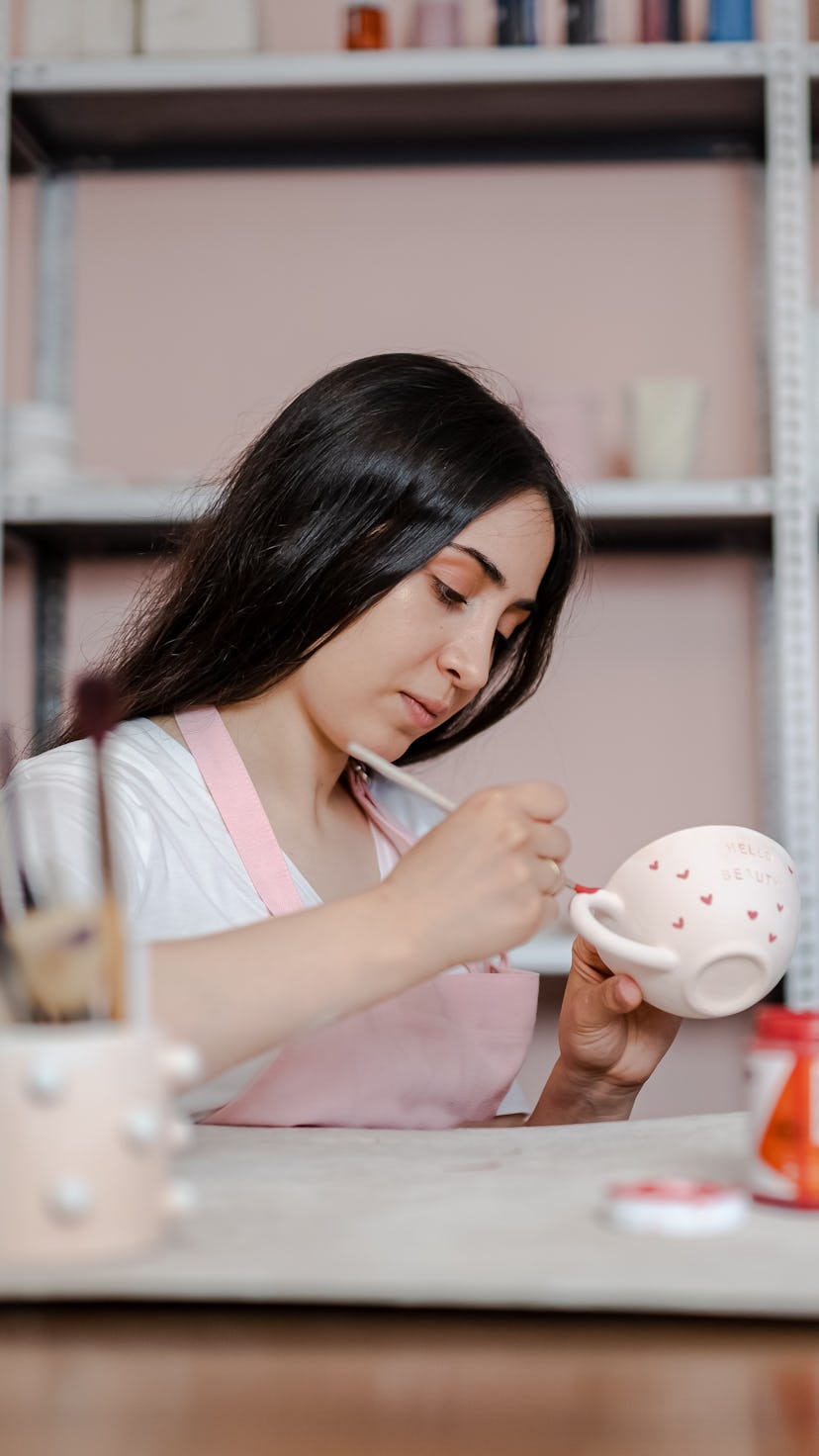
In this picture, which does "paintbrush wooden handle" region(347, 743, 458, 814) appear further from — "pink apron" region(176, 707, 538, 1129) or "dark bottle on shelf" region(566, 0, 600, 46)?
"dark bottle on shelf" region(566, 0, 600, 46)

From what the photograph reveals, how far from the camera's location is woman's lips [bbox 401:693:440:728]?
1.15m

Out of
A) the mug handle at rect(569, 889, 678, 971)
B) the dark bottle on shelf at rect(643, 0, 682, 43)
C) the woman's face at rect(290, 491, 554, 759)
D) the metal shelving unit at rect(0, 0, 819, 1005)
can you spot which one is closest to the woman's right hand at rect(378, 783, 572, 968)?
the mug handle at rect(569, 889, 678, 971)

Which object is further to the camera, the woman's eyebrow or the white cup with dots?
the woman's eyebrow

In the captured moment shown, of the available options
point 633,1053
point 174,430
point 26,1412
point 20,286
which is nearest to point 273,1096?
point 633,1053

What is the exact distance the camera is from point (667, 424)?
184 centimetres

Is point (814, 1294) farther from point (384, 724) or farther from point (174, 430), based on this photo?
point (174, 430)

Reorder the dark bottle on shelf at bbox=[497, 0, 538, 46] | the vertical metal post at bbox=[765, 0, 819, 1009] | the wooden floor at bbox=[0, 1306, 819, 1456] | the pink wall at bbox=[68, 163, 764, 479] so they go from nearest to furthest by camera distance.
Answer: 1. the wooden floor at bbox=[0, 1306, 819, 1456]
2. the vertical metal post at bbox=[765, 0, 819, 1009]
3. the dark bottle on shelf at bbox=[497, 0, 538, 46]
4. the pink wall at bbox=[68, 163, 764, 479]

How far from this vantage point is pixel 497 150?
208cm

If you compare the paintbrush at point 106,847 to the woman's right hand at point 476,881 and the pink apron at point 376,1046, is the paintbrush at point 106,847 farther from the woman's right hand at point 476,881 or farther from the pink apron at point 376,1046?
the pink apron at point 376,1046

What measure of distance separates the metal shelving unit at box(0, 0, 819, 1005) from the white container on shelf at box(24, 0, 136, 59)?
1.6 inches

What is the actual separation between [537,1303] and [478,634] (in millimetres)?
710

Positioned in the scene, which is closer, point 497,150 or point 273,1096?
Result: point 273,1096

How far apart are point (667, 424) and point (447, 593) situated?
82 cm

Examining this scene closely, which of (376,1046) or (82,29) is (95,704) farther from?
(82,29)
